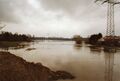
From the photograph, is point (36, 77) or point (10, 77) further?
point (36, 77)

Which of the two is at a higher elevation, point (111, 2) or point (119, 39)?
point (111, 2)

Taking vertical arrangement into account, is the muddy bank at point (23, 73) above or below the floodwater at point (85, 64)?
above

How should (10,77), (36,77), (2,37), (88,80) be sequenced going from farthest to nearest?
(2,37)
(88,80)
(36,77)
(10,77)

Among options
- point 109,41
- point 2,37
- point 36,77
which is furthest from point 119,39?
point 36,77

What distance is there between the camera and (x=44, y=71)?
15.5 meters

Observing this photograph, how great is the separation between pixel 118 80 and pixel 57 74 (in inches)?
191

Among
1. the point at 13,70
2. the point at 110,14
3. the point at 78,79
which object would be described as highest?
the point at 110,14

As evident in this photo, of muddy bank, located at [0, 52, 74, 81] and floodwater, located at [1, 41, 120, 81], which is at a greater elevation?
muddy bank, located at [0, 52, 74, 81]

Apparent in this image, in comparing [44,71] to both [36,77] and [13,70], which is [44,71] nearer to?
[36,77]

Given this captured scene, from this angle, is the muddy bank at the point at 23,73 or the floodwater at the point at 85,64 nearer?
the muddy bank at the point at 23,73

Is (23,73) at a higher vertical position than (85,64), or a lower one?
higher

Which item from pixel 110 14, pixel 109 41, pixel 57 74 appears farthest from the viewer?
pixel 109 41

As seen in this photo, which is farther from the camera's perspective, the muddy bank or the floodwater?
the floodwater

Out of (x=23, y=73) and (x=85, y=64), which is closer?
(x=23, y=73)
